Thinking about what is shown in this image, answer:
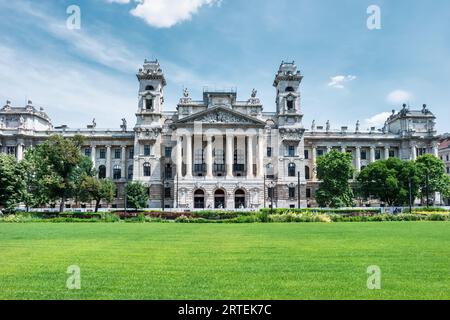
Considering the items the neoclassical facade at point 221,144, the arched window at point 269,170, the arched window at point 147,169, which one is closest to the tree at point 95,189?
the neoclassical facade at point 221,144

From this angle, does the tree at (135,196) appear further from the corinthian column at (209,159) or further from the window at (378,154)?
the window at (378,154)

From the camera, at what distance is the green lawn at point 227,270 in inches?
404

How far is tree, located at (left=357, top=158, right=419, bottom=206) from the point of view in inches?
2657

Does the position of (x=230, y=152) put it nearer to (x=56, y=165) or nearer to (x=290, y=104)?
(x=290, y=104)

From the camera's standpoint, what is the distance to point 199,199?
2955 inches

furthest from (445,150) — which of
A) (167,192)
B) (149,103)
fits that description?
(149,103)

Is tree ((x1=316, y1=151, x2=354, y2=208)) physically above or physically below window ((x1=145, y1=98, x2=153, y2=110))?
below

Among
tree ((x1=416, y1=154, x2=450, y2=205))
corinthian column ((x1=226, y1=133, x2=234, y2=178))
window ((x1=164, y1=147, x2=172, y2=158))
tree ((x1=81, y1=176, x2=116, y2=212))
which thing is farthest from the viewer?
window ((x1=164, y1=147, x2=172, y2=158))

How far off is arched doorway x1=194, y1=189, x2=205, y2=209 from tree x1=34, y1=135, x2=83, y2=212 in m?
24.8

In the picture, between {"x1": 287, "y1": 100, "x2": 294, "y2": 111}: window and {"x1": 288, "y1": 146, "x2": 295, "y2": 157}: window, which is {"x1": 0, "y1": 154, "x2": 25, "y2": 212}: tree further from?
{"x1": 287, "y1": 100, "x2": 294, "y2": 111}: window

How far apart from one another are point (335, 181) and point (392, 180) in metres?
9.53

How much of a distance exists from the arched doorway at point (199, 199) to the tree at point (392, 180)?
3054 cm

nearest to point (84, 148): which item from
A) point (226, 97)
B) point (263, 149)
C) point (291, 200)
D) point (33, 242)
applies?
point (226, 97)

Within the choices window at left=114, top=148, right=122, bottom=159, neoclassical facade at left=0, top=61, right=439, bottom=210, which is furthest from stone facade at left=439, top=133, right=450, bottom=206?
window at left=114, top=148, right=122, bottom=159
